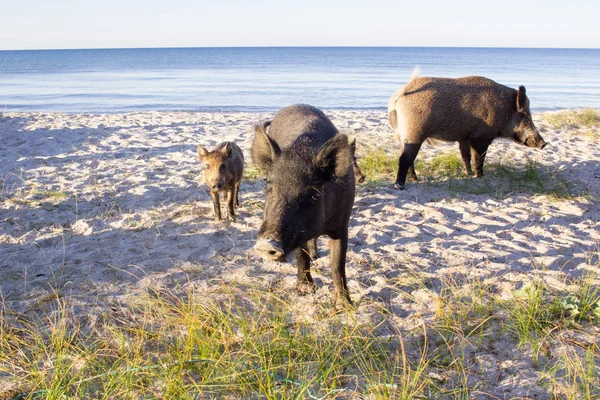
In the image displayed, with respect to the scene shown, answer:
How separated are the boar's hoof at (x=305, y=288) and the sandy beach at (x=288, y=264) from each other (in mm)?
64

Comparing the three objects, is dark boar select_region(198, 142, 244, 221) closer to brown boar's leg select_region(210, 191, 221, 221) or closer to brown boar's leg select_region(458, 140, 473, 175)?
brown boar's leg select_region(210, 191, 221, 221)

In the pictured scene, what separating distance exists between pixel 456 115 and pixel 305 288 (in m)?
Result: 3.91

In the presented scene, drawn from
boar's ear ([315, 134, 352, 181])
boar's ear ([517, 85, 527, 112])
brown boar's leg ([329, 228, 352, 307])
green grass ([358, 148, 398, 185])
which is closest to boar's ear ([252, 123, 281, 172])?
boar's ear ([315, 134, 352, 181])

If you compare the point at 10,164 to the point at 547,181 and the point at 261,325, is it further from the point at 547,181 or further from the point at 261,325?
the point at 547,181

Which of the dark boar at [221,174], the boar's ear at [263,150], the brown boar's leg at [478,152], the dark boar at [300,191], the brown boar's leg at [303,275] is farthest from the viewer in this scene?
the brown boar's leg at [478,152]

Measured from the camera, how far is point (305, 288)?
428 centimetres

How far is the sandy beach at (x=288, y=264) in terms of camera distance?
13.3 feet

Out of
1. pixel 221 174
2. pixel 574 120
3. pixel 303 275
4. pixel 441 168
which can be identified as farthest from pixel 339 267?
pixel 574 120

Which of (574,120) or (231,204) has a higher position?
(574,120)

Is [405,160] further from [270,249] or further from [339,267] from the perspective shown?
[270,249]

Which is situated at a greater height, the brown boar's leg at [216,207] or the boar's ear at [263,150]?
the boar's ear at [263,150]

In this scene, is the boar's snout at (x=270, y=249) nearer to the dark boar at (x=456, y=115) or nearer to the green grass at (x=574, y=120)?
the dark boar at (x=456, y=115)

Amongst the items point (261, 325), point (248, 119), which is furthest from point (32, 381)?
point (248, 119)

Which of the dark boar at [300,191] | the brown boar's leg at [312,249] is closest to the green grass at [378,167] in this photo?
the brown boar's leg at [312,249]
